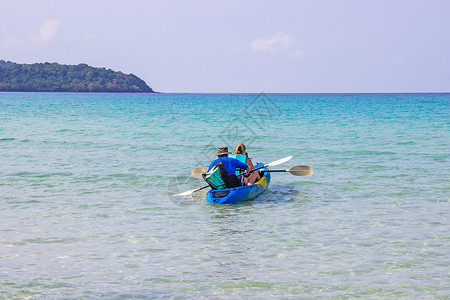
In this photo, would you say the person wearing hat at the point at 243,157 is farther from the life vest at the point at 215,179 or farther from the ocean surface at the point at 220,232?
the life vest at the point at 215,179

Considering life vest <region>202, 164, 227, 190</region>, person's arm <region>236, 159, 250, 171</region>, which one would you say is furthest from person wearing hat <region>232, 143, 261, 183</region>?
life vest <region>202, 164, 227, 190</region>

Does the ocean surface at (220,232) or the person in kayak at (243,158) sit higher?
the person in kayak at (243,158)

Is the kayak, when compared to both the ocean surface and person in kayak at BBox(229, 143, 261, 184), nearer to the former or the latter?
the ocean surface

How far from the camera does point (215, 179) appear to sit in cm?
1458

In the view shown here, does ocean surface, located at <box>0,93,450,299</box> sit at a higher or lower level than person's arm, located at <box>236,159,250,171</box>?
lower

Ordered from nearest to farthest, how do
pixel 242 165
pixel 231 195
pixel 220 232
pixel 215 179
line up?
pixel 220 232, pixel 231 195, pixel 215 179, pixel 242 165

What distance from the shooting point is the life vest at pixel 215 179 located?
47.4ft

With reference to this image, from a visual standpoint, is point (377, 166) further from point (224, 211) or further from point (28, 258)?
point (28, 258)

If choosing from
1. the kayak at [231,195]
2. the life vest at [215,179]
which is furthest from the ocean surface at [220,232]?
the life vest at [215,179]

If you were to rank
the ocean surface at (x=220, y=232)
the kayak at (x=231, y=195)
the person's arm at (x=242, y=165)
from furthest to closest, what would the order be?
the person's arm at (x=242, y=165), the kayak at (x=231, y=195), the ocean surface at (x=220, y=232)

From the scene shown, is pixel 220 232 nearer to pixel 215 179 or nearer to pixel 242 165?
pixel 215 179

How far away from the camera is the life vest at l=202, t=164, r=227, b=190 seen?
47.4 feet

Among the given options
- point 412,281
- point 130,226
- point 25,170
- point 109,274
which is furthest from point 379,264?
point 25,170

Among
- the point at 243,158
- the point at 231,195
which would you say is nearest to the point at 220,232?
the point at 231,195
